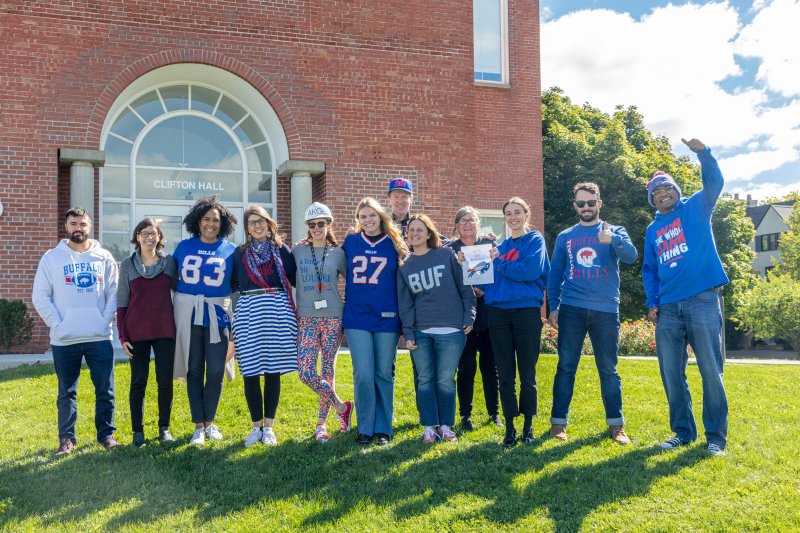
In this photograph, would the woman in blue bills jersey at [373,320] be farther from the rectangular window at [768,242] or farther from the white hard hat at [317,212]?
the rectangular window at [768,242]

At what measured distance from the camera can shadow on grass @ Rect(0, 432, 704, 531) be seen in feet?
13.9

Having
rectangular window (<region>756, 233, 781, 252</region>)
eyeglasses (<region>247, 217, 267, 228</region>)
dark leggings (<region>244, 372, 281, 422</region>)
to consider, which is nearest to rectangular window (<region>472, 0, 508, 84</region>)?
eyeglasses (<region>247, 217, 267, 228</region>)

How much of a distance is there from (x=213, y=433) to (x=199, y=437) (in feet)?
0.62

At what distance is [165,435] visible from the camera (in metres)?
5.81

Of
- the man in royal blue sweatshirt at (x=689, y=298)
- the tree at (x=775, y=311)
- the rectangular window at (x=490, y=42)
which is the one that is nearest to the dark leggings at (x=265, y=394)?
the man in royal blue sweatshirt at (x=689, y=298)

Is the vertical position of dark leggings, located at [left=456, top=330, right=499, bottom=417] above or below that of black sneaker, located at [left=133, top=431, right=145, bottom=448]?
above

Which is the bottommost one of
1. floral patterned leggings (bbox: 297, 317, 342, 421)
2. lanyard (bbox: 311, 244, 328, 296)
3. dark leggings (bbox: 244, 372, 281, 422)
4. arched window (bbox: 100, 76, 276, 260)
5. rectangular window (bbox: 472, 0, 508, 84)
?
dark leggings (bbox: 244, 372, 281, 422)

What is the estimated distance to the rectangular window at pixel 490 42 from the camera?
1480cm

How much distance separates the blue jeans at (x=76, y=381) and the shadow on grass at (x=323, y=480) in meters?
0.22

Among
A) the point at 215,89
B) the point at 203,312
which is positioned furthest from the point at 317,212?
the point at 215,89

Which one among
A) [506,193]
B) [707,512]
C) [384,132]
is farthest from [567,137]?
[707,512]

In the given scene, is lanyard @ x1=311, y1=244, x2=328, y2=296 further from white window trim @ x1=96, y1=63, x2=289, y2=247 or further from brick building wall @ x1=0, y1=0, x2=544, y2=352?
white window trim @ x1=96, y1=63, x2=289, y2=247

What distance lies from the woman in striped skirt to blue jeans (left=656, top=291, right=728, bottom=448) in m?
3.00

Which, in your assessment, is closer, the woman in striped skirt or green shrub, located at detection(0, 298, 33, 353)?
the woman in striped skirt
